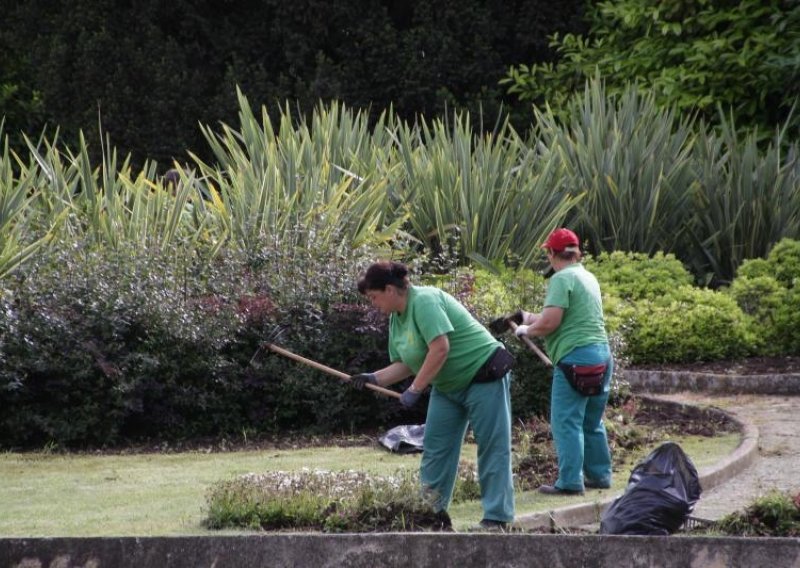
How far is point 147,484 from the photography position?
960 cm

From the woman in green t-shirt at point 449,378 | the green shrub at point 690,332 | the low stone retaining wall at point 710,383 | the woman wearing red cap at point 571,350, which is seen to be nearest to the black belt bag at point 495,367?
the woman in green t-shirt at point 449,378

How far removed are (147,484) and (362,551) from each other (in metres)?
4.03

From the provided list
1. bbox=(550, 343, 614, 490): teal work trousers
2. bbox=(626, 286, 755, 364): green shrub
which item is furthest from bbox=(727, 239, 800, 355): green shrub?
bbox=(550, 343, 614, 490): teal work trousers

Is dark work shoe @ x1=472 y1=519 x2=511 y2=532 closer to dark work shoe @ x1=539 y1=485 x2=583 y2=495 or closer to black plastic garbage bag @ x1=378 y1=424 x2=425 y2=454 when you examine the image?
dark work shoe @ x1=539 y1=485 x2=583 y2=495

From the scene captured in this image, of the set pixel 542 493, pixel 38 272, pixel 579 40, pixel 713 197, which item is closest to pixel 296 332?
pixel 38 272

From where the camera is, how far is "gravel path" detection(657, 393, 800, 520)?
8.98m

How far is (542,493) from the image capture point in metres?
9.07

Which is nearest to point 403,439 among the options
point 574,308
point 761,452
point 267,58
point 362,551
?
point 574,308

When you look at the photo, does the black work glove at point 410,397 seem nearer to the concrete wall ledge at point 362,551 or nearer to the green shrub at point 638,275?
the concrete wall ledge at point 362,551

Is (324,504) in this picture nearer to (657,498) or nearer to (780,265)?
(657,498)

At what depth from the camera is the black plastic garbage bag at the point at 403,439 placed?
35.5 ft

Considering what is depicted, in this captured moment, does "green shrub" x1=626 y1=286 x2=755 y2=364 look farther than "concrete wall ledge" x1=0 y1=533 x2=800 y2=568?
Yes

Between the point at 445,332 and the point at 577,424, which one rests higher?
the point at 445,332

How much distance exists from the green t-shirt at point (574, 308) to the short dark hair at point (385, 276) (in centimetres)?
164
